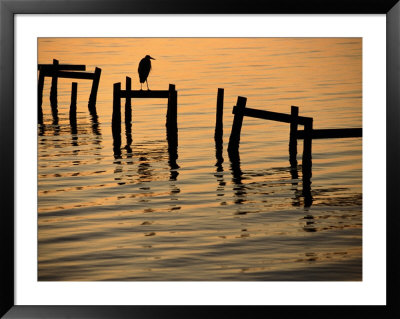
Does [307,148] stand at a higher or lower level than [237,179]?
higher

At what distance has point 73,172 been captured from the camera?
10.7 meters

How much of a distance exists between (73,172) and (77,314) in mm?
6675

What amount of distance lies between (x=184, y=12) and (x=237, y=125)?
342 inches

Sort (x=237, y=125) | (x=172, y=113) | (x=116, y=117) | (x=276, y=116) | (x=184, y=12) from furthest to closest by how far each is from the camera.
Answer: (x=116, y=117) → (x=172, y=113) → (x=237, y=125) → (x=276, y=116) → (x=184, y=12)

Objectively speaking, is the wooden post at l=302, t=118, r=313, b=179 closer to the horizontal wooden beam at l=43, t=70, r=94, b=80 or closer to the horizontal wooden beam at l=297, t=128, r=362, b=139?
the horizontal wooden beam at l=297, t=128, r=362, b=139

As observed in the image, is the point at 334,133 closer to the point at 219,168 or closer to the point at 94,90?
the point at 219,168

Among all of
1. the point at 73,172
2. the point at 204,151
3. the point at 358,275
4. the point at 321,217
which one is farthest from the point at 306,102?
the point at 358,275

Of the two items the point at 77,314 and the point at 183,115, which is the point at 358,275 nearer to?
the point at 77,314

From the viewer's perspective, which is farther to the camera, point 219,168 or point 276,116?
point 219,168

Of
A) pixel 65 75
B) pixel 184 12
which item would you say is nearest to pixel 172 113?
pixel 65 75

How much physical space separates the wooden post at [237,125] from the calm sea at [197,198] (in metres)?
0.20

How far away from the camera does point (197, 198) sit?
→ 9.66 meters

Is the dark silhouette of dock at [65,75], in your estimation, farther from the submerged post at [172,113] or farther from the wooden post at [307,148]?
the wooden post at [307,148]

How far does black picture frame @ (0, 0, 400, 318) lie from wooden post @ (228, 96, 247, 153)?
8056mm
